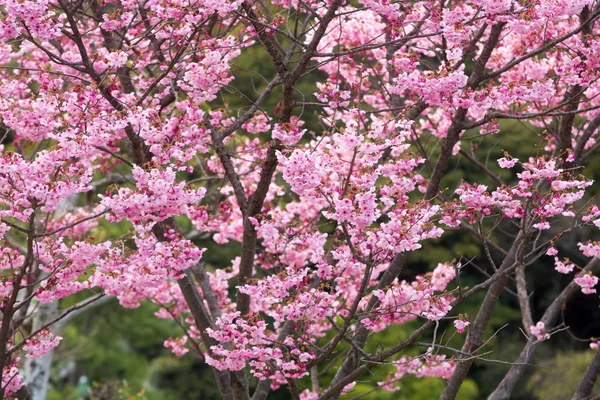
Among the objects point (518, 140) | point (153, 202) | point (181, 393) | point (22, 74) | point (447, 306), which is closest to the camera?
point (153, 202)

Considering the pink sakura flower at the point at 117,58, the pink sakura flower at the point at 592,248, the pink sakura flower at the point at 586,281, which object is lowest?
the pink sakura flower at the point at 586,281

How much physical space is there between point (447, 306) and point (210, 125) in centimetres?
189

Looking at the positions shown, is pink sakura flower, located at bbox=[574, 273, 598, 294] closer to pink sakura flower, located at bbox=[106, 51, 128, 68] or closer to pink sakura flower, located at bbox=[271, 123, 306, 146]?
pink sakura flower, located at bbox=[271, 123, 306, 146]

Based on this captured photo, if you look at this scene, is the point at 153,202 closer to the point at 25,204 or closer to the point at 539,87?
the point at 25,204

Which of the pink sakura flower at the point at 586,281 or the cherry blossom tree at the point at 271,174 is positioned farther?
the pink sakura flower at the point at 586,281

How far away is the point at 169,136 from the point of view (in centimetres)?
479

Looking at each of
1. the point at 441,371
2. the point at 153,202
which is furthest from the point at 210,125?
the point at 441,371

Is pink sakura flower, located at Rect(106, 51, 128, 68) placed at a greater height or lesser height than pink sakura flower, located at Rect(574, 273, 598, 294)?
greater

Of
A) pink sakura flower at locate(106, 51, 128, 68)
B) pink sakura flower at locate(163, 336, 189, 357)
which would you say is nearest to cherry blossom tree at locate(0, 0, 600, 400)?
pink sakura flower at locate(106, 51, 128, 68)

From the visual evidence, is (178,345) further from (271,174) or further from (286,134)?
(286,134)

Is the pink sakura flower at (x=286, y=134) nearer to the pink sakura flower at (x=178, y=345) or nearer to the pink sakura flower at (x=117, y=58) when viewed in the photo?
the pink sakura flower at (x=117, y=58)

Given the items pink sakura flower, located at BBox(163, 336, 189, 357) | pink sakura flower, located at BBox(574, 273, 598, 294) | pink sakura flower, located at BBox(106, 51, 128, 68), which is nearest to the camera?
pink sakura flower, located at BBox(106, 51, 128, 68)

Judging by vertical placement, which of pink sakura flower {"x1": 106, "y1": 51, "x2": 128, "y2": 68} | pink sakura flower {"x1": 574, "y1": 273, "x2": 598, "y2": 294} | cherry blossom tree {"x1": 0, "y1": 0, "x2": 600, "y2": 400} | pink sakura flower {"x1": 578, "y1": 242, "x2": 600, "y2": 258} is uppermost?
pink sakura flower {"x1": 106, "y1": 51, "x2": 128, "y2": 68}

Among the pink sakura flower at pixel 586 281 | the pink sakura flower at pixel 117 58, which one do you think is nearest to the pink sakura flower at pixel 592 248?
the pink sakura flower at pixel 586 281
